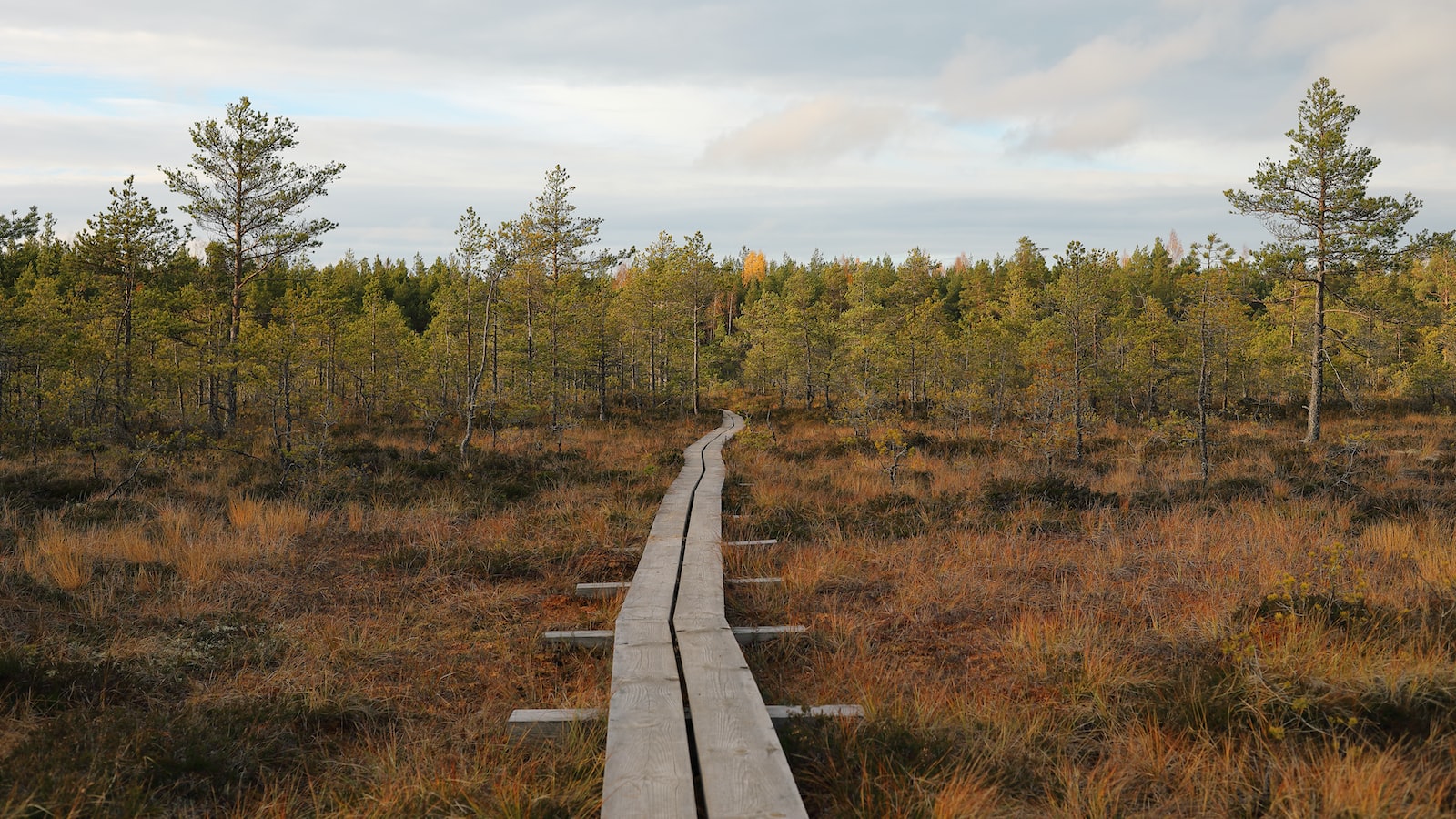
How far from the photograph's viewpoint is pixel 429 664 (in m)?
5.30

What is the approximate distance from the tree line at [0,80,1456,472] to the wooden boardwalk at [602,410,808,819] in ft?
30.3

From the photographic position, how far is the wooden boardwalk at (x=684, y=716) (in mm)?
3236

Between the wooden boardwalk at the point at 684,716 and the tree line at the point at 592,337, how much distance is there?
363 inches

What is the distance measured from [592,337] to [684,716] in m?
29.1

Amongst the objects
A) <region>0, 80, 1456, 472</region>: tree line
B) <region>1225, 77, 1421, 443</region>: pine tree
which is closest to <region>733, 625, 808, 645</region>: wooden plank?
<region>0, 80, 1456, 472</region>: tree line

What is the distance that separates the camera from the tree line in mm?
17656

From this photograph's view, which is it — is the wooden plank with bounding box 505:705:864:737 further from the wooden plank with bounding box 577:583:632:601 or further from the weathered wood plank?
the wooden plank with bounding box 577:583:632:601

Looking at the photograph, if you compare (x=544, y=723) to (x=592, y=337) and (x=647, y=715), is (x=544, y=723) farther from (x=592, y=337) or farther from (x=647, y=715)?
(x=592, y=337)

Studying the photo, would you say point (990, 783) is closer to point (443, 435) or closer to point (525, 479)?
point (525, 479)

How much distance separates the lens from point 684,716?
4.12 meters

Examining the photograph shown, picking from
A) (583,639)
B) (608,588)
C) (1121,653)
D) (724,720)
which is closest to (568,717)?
(724,720)

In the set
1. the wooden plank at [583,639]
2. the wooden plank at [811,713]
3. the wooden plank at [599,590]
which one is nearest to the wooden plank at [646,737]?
the wooden plank at [583,639]

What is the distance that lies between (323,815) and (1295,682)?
5.30 metres

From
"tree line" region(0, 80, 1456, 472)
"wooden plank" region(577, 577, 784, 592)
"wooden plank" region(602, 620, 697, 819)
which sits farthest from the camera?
"tree line" region(0, 80, 1456, 472)
